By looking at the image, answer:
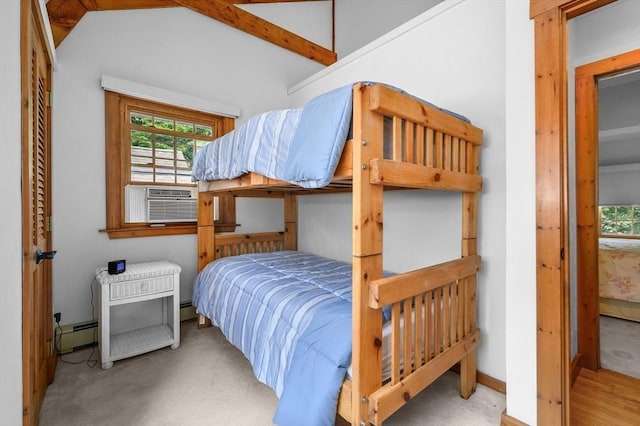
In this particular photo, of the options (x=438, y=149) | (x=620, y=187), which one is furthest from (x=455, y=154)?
(x=620, y=187)

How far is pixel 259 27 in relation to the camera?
3.18m

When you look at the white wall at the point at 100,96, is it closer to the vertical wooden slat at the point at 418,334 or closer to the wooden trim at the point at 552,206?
the vertical wooden slat at the point at 418,334

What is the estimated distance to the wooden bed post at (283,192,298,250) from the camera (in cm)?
324

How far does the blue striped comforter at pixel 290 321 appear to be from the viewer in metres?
1.18

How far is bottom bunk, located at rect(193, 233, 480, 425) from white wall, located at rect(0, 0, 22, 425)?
92 centimetres

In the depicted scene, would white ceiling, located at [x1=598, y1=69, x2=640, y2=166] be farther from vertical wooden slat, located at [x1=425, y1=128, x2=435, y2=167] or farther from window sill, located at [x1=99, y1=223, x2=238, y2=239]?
window sill, located at [x1=99, y1=223, x2=238, y2=239]

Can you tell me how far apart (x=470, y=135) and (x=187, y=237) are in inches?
98.1

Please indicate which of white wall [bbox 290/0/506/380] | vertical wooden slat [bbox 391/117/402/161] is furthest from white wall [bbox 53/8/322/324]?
vertical wooden slat [bbox 391/117/402/161]

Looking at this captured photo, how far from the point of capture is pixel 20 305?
1.05 m

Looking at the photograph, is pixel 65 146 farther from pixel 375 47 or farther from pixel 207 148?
pixel 375 47

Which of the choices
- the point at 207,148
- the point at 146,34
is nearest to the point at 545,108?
the point at 207,148

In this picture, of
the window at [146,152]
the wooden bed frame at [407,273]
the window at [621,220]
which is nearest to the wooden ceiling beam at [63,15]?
the window at [146,152]

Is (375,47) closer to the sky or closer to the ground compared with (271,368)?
closer to the sky

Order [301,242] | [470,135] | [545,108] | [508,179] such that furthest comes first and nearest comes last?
[301,242]
[470,135]
[508,179]
[545,108]
